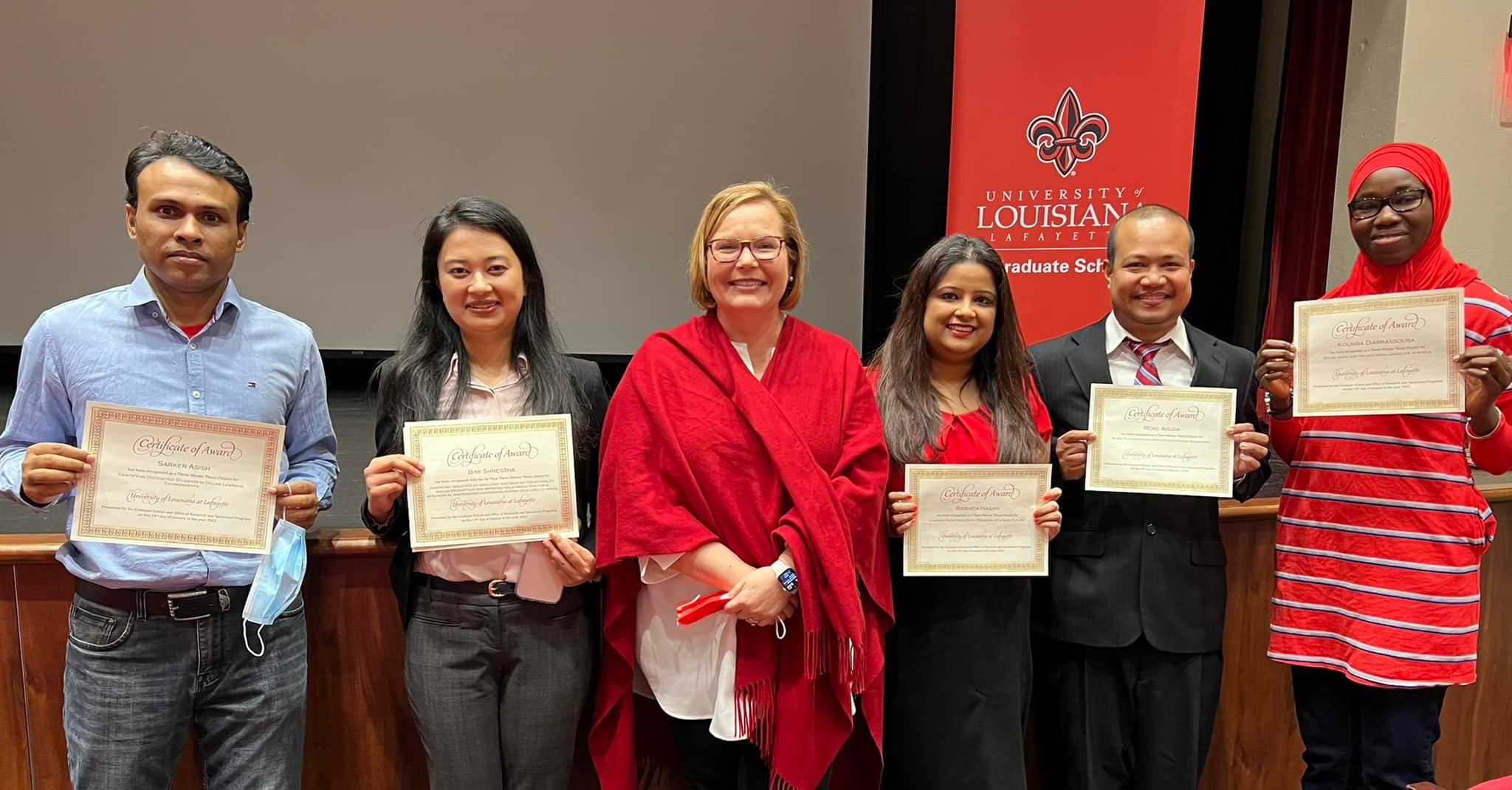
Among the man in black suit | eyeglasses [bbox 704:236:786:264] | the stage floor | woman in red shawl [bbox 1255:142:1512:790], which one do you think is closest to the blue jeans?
the stage floor

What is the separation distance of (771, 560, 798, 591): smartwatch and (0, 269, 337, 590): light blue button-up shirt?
941 millimetres

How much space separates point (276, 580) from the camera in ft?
4.85

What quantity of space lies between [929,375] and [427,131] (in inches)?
161

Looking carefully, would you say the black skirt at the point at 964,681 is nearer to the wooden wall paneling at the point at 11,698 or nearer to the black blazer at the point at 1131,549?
the black blazer at the point at 1131,549

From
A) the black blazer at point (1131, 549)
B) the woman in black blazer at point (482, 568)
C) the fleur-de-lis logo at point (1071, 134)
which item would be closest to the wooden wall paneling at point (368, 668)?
the woman in black blazer at point (482, 568)

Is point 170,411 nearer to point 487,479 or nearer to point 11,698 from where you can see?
point 487,479

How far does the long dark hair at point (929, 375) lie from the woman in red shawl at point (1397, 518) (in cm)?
52

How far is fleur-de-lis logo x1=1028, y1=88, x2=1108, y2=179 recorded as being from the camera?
3355 mm

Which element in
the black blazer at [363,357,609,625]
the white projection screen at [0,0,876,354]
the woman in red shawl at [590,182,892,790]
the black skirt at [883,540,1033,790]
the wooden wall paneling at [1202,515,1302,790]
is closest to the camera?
the woman in red shawl at [590,182,892,790]

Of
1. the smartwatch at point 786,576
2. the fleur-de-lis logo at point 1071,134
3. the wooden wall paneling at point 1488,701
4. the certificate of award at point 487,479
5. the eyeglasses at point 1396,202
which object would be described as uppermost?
the fleur-de-lis logo at point 1071,134

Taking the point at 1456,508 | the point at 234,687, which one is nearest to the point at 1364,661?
the point at 1456,508

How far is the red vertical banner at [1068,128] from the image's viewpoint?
10.8ft

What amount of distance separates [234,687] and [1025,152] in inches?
126

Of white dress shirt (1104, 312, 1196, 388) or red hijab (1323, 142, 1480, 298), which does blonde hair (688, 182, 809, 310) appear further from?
red hijab (1323, 142, 1480, 298)
